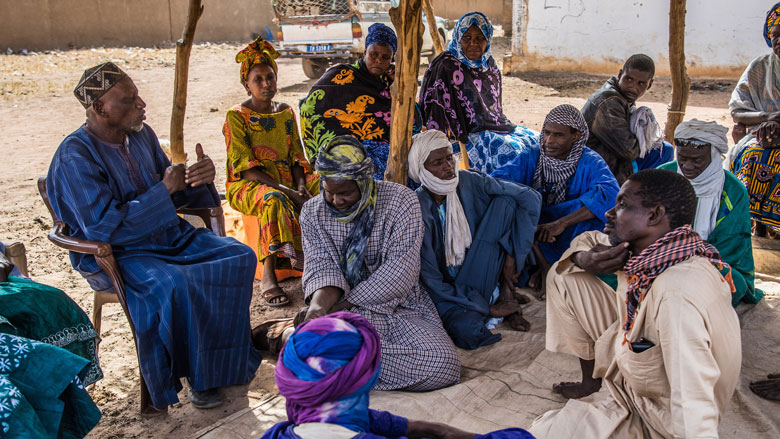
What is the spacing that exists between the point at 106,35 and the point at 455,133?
642 inches

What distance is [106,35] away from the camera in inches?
725

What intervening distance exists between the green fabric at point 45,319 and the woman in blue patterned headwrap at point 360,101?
242 cm

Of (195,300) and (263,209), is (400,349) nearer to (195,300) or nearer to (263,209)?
(195,300)

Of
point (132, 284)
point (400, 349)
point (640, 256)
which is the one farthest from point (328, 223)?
point (640, 256)

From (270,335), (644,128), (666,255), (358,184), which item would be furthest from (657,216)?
(644,128)

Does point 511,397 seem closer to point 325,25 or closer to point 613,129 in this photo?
point 613,129

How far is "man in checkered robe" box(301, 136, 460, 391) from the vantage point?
3.19 m

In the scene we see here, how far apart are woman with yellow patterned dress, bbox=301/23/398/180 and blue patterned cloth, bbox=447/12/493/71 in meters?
0.55

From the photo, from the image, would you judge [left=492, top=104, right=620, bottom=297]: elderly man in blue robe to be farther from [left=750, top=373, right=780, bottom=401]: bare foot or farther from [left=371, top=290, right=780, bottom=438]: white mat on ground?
[left=750, top=373, right=780, bottom=401]: bare foot

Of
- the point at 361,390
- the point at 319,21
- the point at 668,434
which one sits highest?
the point at 319,21

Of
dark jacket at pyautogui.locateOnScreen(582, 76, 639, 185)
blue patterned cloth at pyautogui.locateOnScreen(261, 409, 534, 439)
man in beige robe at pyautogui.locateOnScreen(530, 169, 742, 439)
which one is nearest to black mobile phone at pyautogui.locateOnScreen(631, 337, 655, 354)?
man in beige robe at pyautogui.locateOnScreen(530, 169, 742, 439)

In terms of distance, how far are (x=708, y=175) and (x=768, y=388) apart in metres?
1.13

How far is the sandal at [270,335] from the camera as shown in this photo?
3.67m

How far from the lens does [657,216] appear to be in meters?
2.31
